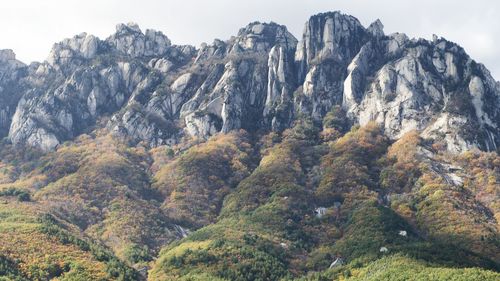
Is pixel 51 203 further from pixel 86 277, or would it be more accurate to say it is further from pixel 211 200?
pixel 86 277

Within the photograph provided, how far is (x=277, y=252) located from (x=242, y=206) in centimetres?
3503

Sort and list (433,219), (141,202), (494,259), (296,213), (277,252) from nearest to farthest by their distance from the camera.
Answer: (494,259), (277,252), (433,219), (296,213), (141,202)

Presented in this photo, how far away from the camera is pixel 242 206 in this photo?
183625mm

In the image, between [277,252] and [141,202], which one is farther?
[141,202]

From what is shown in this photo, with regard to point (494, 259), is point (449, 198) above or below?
above

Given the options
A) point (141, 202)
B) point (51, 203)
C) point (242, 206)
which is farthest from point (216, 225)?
point (51, 203)

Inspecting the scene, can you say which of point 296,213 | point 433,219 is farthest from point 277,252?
point 433,219

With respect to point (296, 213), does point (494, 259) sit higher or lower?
lower

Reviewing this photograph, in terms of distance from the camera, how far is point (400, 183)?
616ft

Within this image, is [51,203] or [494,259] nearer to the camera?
[494,259]

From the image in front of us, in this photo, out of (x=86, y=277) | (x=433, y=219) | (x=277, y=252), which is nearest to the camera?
(x=86, y=277)

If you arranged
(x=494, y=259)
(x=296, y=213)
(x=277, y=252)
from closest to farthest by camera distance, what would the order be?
(x=494, y=259) < (x=277, y=252) < (x=296, y=213)

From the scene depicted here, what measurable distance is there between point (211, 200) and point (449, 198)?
72.8 meters

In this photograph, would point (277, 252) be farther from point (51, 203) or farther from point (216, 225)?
point (51, 203)
